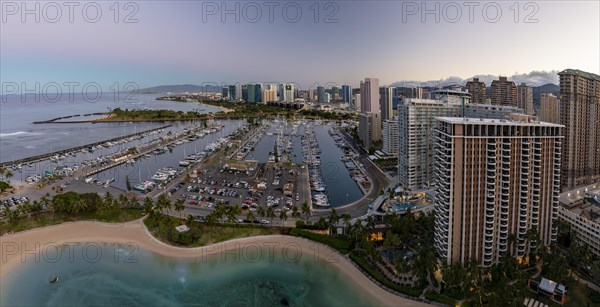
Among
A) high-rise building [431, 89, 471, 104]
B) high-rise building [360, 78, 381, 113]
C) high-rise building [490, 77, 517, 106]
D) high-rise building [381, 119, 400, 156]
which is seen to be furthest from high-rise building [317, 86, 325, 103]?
high-rise building [431, 89, 471, 104]

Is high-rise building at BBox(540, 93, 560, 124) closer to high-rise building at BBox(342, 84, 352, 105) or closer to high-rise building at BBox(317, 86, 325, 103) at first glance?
A: high-rise building at BBox(342, 84, 352, 105)

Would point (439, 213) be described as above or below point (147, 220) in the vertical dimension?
above

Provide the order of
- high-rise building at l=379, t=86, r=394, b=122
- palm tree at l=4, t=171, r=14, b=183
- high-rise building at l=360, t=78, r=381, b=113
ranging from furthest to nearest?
1. high-rise building at l=360, t=78, r=381, b=113
2. high-rise building at l=379, t=86, r=394, b=122
3. palm tree at l=4, t=171, r=14, b=183

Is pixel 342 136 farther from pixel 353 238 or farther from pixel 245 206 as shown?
pixel 353 238

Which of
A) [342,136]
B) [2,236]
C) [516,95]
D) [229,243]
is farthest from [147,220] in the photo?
[516,95]

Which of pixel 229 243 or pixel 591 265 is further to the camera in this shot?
pixel 229 243

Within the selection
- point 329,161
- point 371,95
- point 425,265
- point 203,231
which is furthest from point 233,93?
point 425,265

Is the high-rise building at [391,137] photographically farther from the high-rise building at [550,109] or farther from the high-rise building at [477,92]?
the high-rise building at [477,92]
